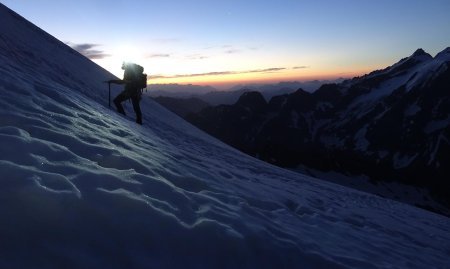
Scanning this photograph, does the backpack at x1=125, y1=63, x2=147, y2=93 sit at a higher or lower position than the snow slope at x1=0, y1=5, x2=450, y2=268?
higher

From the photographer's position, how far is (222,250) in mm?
5633

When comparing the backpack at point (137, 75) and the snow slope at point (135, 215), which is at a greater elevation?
the backpack at point (137, 75)

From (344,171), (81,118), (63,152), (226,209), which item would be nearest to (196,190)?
(226,209)

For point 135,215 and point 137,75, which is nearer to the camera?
point 135,215

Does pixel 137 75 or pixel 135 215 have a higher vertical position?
pixel 137 75

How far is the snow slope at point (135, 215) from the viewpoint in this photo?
4.69 meters

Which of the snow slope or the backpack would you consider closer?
the snow slope

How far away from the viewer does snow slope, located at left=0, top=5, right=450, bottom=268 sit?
4.69 metres

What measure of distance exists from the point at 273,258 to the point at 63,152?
402cm

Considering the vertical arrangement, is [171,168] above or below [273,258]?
above

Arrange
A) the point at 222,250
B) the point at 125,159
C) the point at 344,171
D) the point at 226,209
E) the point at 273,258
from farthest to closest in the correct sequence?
1. the point at 344,171
2. the point at 125,159
3. the point at 226,209
4. the point at 273,258
5. the point at 222,250

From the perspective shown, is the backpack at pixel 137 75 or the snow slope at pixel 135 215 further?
the backpack at pixel 137 75

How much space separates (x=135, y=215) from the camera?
18.4ft

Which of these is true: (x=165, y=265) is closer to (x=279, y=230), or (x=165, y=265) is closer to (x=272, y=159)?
(x=279, y=230)
